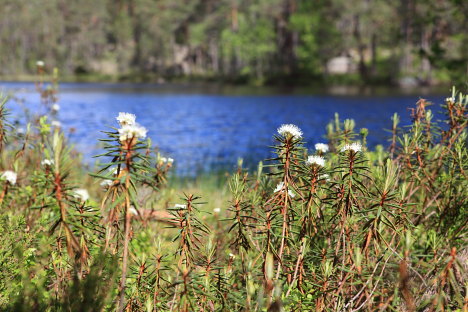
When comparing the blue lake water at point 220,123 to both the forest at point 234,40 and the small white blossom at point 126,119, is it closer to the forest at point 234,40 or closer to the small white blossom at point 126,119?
the forest at point 234,40

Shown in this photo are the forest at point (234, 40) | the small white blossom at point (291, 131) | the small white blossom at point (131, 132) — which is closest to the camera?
the small white blossom at point (131, 132)

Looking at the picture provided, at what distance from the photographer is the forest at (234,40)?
195 ft

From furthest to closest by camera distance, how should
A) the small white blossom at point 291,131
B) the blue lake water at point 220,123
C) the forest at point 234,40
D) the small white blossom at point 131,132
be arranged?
1. the forest at point 234,40
2. the blue lake water at point 220,123
3. the small white blossom at point 291,131
4. the small white blossom at point 131,132

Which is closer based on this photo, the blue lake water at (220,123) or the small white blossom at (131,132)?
the small white blossom at (131,132)

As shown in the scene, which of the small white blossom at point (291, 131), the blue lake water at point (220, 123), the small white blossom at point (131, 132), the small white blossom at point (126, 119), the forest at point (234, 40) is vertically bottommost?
the blue lake water at point (220, 123)

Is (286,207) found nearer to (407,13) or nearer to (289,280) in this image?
(289,280)

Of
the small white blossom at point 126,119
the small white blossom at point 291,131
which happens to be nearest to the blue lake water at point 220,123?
the small white blossom at point 291,131

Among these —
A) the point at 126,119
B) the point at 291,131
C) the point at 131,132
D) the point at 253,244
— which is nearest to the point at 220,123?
the point at 253,244

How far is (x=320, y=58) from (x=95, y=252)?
208 ft

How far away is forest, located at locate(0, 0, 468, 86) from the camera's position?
59469 millimetres

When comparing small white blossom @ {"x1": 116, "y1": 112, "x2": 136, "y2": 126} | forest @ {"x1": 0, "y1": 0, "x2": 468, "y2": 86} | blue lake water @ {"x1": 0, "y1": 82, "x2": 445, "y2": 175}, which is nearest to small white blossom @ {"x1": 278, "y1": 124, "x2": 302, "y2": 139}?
small white blossom @ {"x1": 116, "y1": 112, "x2": 136, "y2": 126}

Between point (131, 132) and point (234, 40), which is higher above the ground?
point (234, 40)

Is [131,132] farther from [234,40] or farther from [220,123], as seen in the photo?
[234,40]

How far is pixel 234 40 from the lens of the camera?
72562 millimetres
